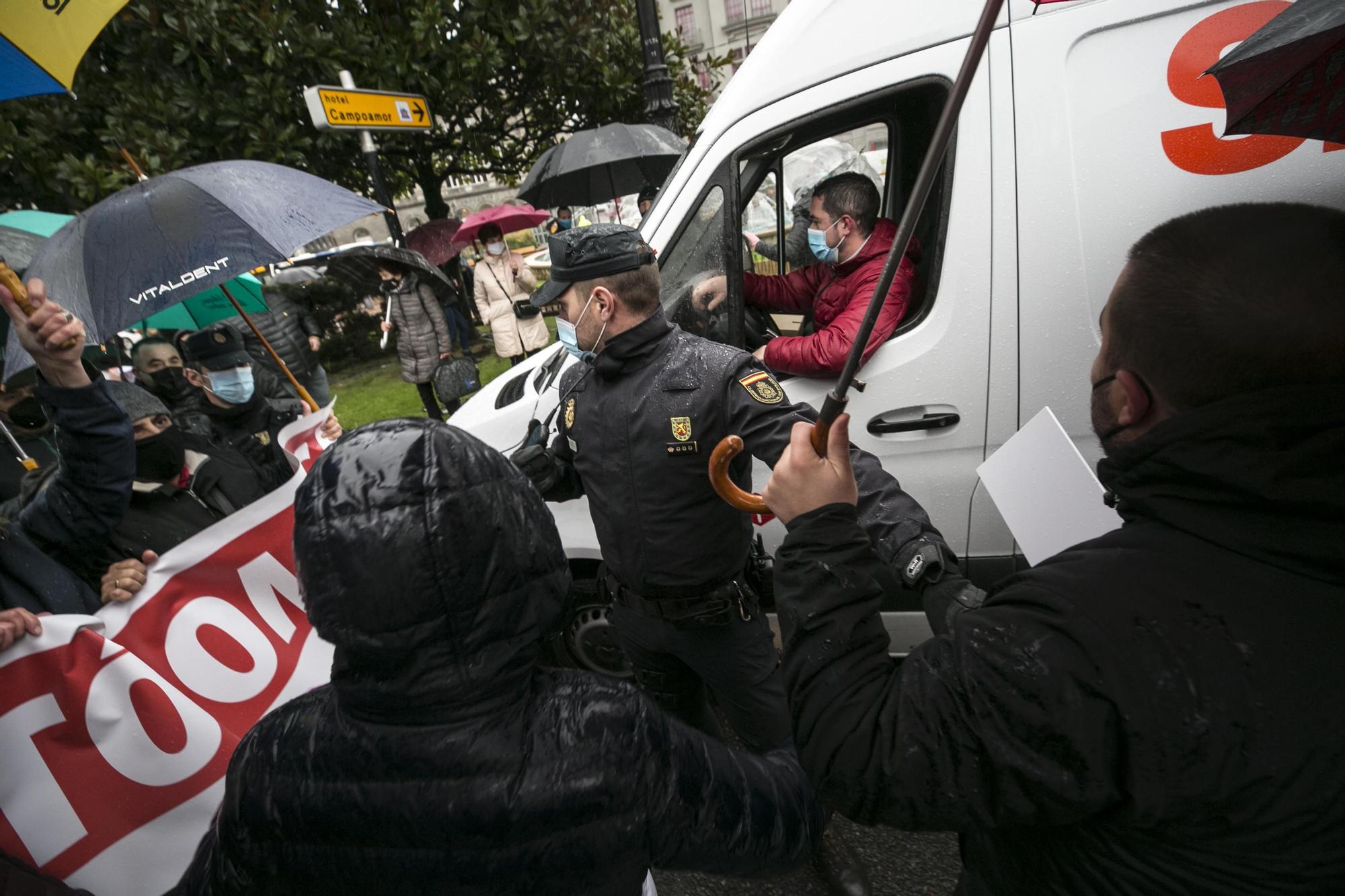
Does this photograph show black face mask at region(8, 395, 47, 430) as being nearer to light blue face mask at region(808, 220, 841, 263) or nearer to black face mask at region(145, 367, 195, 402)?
black face mask at region(145, 367, 195, 402)

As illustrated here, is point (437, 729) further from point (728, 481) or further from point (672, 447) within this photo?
point (672, 447)

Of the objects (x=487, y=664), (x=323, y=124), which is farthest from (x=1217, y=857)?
(x=323, y=124)

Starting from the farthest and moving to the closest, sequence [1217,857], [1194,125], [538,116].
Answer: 1. [538,116]
2. [1194,125]
3. [1217,857]

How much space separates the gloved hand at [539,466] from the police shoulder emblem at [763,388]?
2.20 ft

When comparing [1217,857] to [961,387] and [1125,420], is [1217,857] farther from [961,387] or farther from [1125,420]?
[961,387]

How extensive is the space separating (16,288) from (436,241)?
8.21 metres


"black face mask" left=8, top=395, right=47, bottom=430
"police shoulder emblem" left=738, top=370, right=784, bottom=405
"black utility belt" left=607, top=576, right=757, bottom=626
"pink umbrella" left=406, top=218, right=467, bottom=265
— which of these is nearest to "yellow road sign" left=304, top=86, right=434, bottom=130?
"black face mask" left=8, top=395, right=47, bottom=430

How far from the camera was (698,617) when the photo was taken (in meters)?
1.76

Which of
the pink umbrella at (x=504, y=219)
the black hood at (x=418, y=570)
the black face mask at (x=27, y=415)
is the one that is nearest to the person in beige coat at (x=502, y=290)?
the pink umbrella at (x=504, y=219)

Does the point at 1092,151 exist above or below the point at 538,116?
below

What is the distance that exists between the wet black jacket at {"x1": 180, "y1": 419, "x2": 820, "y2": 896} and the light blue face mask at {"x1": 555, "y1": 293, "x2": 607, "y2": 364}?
1.04 m

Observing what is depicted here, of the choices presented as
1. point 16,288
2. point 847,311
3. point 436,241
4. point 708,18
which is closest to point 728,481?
point 847,311

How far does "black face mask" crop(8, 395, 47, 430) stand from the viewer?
112 inches

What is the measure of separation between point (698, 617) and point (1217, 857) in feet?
3.88
